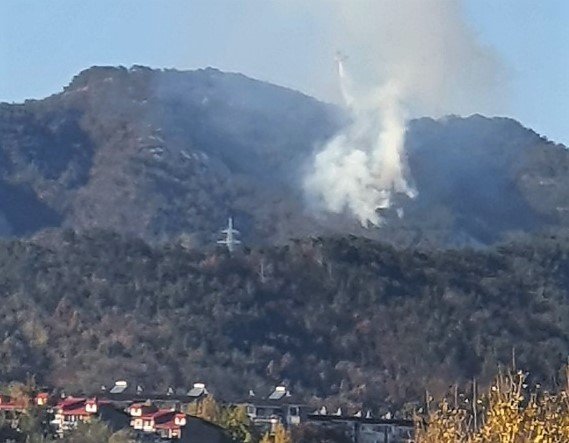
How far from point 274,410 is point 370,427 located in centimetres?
436

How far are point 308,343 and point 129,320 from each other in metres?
9.91

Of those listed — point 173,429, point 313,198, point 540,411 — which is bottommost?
point 540,411

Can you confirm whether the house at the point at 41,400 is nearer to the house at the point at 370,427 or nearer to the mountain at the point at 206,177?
the house at the point at 370,427

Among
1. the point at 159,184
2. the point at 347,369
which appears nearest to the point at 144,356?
the point at 347,369

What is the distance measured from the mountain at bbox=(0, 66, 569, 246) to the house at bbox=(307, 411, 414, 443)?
67.4m

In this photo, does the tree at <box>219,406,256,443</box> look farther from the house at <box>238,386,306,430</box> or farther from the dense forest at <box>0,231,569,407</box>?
the dense forest at <box>0,231,569,407</box>

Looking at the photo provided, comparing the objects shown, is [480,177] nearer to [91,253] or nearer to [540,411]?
[91,253]

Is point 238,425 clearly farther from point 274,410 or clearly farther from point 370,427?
point 274,410

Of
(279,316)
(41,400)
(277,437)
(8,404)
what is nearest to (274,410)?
(41,400)

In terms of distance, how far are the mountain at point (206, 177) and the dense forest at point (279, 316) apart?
32725mm

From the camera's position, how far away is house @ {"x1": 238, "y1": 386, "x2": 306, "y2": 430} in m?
75.6

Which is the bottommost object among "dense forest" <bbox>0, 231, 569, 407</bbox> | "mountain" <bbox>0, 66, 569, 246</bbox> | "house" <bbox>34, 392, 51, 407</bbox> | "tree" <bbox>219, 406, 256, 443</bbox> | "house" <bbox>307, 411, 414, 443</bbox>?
"tree" <bbox>219, 406, 256, 443</bbox>

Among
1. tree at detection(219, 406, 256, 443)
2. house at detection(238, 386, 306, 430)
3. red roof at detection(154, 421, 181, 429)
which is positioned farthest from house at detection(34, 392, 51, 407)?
house at detection(238, 386, 306, 430)

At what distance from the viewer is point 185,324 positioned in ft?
332
